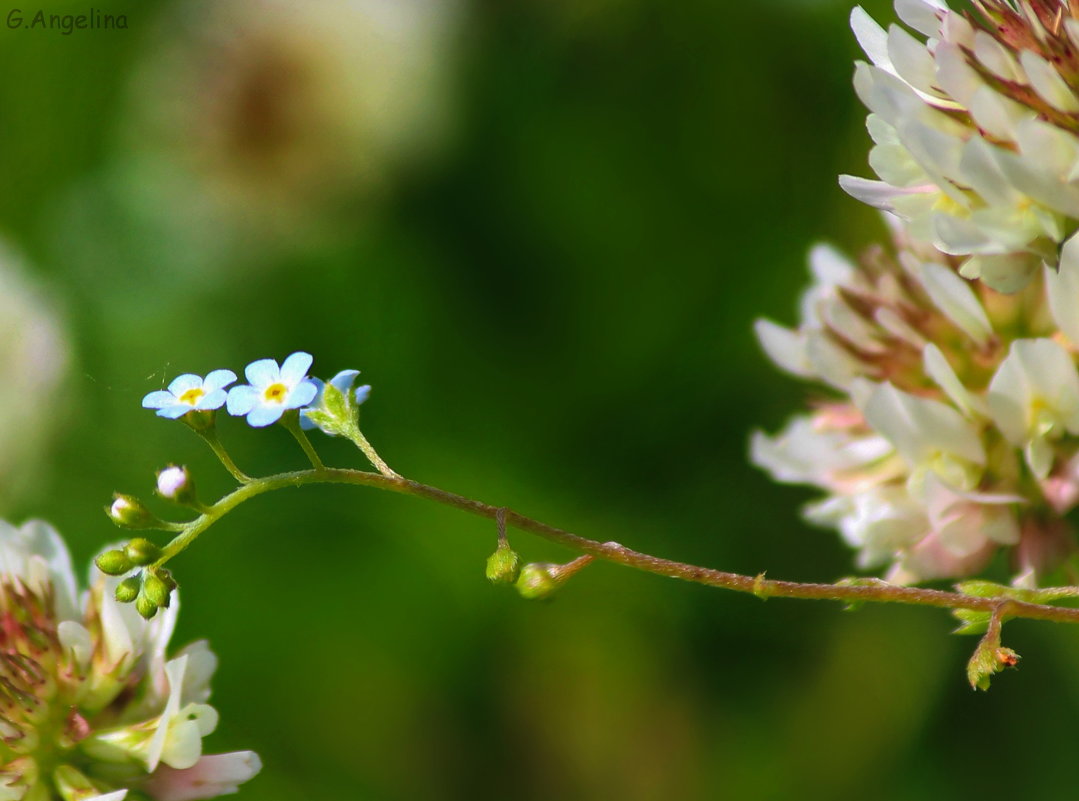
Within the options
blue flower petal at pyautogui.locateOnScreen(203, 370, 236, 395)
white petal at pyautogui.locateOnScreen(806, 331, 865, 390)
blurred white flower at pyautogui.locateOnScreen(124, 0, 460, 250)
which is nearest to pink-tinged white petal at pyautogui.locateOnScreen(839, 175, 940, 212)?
white petal at pyautogui.locateOnScreen(806, 331, 865, 390)

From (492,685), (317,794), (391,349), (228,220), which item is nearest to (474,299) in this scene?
(391,349)

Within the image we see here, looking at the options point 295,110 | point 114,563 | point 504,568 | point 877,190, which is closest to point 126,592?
point 114,563

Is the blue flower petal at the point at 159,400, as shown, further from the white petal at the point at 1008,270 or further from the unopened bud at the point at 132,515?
the white petal at the point at 1008,270

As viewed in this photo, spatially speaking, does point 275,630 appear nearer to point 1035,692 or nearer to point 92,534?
point 92,534

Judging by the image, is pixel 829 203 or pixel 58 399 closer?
pixel 58 399

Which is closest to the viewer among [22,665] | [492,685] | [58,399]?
[22,665]

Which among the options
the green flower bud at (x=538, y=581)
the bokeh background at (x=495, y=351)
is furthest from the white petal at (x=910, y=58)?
the bokeh background at (x=495, y=351)
